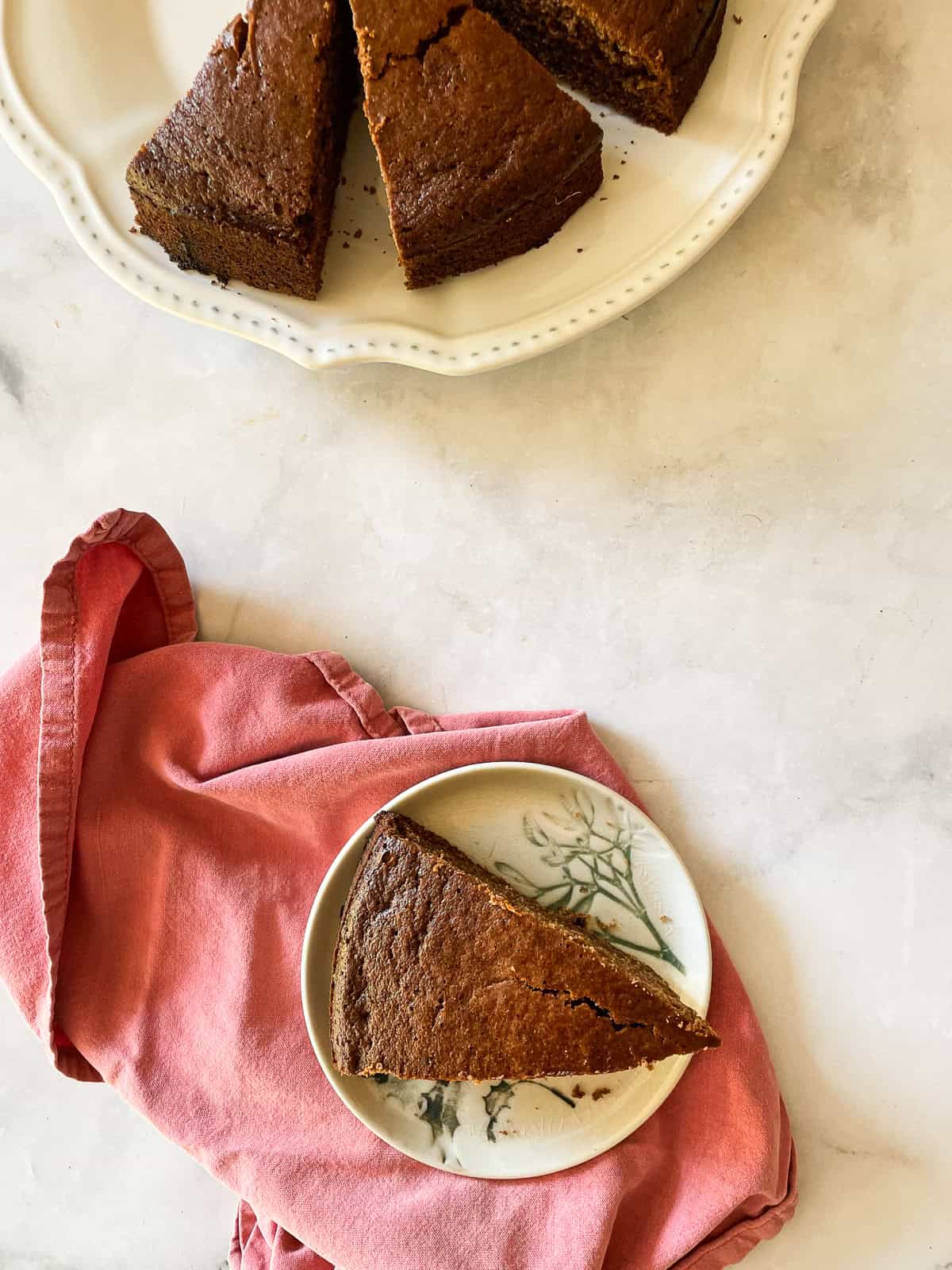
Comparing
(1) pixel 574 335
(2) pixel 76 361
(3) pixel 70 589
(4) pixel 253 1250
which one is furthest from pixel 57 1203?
(1) pixel 574 335

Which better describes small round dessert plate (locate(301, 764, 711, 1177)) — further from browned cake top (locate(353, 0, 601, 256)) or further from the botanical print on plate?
browned cake top (locate(353, 0, 601, 256))

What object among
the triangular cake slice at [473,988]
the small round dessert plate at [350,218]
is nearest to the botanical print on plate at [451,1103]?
the triangular cake slice at [473,988]

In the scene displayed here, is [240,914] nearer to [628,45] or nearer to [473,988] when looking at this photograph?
[473,988]

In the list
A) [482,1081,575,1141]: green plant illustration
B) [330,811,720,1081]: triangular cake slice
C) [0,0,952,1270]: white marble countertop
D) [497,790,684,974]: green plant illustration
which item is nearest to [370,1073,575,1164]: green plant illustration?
[482,1081,575,1141]: green plant illustration

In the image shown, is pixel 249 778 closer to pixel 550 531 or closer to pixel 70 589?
pixel 70 589

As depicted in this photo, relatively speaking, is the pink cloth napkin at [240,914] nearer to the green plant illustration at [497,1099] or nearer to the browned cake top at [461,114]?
the green plant illustration at [497,1099]
